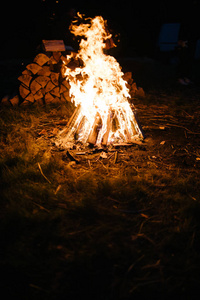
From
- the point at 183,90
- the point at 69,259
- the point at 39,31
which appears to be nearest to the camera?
the point at 69,259

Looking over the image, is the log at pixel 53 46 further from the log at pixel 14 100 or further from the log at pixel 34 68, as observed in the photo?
the log at pixel 14 100

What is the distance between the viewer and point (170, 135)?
4398 millimetres

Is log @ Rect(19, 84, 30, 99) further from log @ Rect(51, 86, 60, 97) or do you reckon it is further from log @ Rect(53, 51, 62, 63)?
log @ Rect(53, 51, 62, 63)

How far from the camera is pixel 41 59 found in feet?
18.6

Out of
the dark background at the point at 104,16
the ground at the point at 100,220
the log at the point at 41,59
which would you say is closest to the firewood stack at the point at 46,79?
the log at the point at 41,59

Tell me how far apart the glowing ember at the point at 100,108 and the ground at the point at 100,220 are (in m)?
0.35

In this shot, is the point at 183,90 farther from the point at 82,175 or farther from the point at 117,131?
the point at 82,175

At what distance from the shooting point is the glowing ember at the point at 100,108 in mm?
3958

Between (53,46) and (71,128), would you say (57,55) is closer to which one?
(53,46)

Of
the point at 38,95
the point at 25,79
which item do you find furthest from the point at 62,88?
the point at 25,79

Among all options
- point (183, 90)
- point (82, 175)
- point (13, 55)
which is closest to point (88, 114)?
point (82, 175)

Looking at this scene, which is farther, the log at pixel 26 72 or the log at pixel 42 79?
the log at pixel 42 79

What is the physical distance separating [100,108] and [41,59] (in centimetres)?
279

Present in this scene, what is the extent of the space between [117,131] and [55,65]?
10.2 feet
